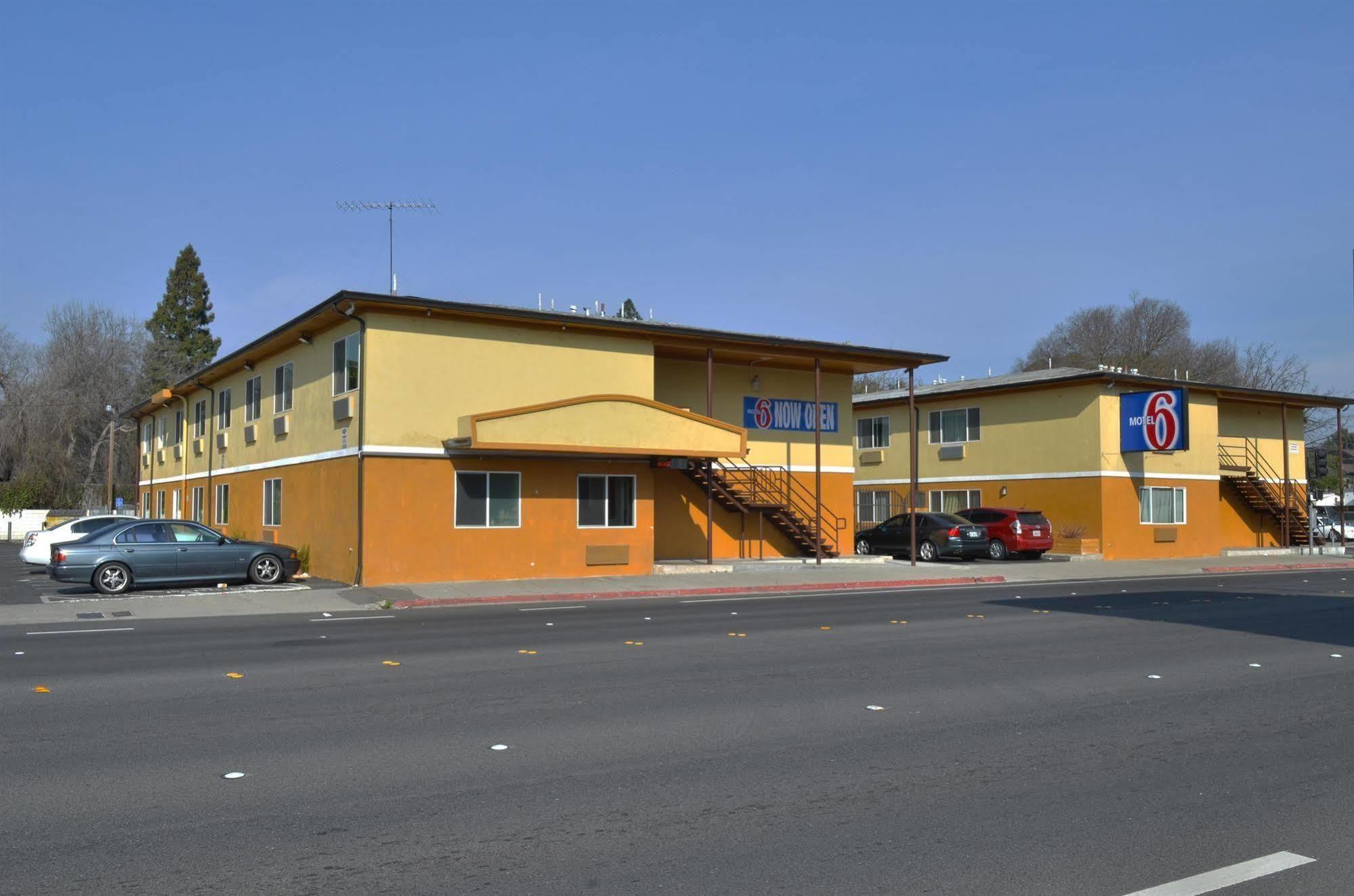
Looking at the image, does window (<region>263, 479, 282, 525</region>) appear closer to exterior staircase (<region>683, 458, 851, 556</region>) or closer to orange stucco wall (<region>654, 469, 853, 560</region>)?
orange stucco wall (<region>654, 469, 853, 560</region>)

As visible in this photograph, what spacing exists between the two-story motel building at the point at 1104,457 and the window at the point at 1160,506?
0.05m

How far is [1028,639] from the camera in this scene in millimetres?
14406

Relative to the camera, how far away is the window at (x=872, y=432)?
4281 centimetres

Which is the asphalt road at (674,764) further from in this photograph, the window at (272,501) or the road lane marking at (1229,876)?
the window at (272,501)

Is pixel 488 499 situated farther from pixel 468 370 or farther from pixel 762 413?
pixel 762 413

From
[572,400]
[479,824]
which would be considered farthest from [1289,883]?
[572,400]

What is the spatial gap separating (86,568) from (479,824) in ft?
59.8

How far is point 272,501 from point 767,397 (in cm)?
1364

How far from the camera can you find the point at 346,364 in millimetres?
24953

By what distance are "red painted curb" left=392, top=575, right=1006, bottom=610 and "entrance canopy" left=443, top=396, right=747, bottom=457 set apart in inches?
139

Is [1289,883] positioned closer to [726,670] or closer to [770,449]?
[726,670]

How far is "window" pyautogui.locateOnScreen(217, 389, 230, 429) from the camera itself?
3475cm

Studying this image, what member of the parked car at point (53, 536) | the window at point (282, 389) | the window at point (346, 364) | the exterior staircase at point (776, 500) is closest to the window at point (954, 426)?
the exterior staircase at point (776, 500)

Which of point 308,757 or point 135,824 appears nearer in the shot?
point 135,824
